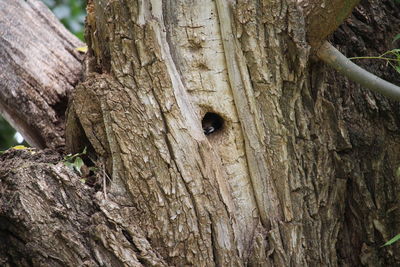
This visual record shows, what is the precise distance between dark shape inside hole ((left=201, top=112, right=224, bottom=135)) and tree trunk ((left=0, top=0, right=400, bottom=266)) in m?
0.01

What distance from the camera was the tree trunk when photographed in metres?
2.55

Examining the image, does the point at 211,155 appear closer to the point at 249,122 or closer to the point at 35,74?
the point at 249,122

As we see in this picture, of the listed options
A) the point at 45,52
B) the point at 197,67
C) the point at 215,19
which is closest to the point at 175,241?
the point at 197,67

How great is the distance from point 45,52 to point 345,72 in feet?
6.42

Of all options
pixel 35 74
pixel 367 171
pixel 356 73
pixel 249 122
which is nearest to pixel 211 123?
pixel 249 122

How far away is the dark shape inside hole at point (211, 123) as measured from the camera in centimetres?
282

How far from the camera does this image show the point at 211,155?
265cm

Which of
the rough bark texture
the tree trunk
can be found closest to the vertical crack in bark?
the tree trunk

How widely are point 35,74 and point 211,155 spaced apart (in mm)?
1392

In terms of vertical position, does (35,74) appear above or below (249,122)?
above

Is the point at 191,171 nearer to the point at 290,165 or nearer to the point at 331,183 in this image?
the point at 290,165

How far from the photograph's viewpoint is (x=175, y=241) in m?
2.60

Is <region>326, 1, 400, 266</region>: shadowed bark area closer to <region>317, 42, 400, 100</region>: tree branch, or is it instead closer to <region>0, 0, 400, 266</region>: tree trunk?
<region>0, 0, 400, 266</region>: tree trunk

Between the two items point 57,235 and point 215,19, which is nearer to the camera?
point 57,235
